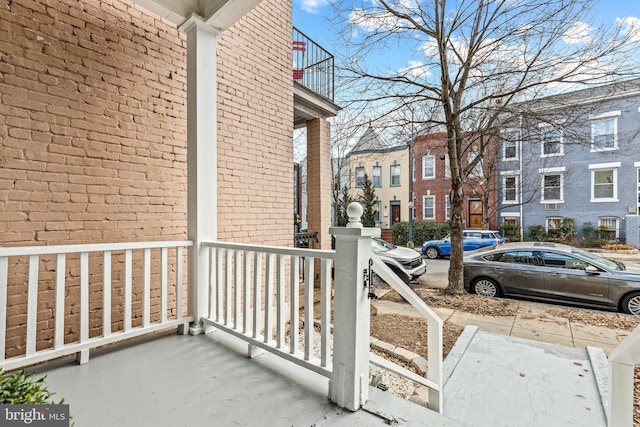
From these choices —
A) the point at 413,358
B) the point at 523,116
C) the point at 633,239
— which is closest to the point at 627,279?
A: the point at 523,116

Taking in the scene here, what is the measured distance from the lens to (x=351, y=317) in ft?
5.24

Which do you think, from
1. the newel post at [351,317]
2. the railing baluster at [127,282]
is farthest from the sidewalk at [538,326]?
the railing baluster at [127,282]

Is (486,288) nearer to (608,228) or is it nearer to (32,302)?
(32,302)

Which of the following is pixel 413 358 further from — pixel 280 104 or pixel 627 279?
pixel 627 279

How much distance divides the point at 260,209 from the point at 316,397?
2.58 m

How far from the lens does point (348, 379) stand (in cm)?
160

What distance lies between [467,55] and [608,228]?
1165 centimetres

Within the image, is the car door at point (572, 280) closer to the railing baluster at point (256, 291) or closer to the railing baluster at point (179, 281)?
the railing baluster at point (256, 291)

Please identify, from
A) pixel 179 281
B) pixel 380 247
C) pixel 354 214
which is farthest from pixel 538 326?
pixel 179 281

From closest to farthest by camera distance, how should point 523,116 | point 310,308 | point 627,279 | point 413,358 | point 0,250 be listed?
point 0,250 < point 310,308 < point 413,358 < point 627,279 < point 523,116

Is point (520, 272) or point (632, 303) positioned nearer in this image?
point (632, 303)

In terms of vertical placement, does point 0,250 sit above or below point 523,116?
below

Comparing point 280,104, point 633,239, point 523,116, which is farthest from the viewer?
point 633,239

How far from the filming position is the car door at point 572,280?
5.11m
